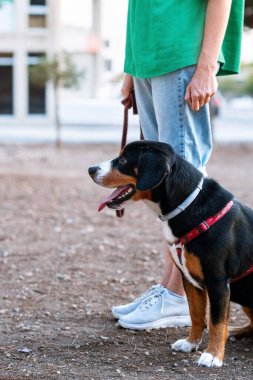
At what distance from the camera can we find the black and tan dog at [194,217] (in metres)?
3.49

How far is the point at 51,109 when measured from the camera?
32.4m

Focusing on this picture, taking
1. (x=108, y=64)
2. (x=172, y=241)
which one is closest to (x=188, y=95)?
(x=172, y=241)

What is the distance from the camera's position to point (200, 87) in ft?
12.1

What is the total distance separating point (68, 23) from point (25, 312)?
37.2 m

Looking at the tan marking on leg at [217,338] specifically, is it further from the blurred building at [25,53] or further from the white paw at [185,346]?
the blurred building at [25,53]

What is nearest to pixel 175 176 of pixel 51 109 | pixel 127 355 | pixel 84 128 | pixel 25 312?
pixel 127 355

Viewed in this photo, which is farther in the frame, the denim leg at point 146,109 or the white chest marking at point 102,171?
the denim leg at point 146,109

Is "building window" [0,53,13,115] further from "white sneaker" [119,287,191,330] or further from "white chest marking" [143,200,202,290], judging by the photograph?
"white chest marking" [143,200,202,290]

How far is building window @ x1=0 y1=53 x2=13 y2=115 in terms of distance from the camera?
32719mm

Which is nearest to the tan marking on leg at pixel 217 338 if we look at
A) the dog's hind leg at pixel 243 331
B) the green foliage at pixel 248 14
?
the dog's hind leg at pixel 243 331

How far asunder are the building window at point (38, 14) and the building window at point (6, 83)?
69.6 inches

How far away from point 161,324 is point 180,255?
0.82m

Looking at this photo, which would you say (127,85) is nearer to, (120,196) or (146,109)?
(146,109)

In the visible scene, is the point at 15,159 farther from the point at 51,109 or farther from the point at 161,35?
the point at 51,109
